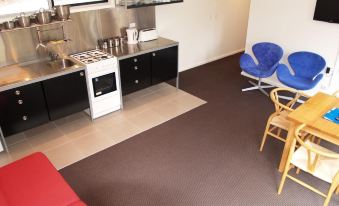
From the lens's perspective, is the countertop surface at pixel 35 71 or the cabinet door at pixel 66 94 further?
the cabinet door at pixel 66 94

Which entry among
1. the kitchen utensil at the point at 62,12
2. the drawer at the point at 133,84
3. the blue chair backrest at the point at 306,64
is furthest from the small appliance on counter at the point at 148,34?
the blue chair backrest at the point at 306,64

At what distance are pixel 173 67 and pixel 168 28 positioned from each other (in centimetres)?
77

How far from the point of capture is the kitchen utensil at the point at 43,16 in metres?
3.16

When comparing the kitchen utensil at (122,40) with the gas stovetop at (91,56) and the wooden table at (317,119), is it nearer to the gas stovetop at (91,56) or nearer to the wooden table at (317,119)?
the gas stovetop at (91,56)

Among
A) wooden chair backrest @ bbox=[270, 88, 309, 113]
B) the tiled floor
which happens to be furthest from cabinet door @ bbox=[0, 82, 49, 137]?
wooden chair backrest @ bbox=[270, 88, 309, 113]

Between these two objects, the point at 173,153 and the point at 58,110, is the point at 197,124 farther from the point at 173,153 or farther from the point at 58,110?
the point at 58,110

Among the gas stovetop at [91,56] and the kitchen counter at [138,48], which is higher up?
the kitchen counter at [138,48]

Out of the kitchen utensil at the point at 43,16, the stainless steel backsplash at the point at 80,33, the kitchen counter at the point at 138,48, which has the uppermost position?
the kitchen utensil at the point at 43,16

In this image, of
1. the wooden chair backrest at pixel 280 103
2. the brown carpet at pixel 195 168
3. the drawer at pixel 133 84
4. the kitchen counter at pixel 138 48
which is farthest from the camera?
the drawer at pixel 133 84

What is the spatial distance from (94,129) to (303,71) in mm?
3015

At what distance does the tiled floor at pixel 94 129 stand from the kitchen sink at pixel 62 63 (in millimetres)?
728

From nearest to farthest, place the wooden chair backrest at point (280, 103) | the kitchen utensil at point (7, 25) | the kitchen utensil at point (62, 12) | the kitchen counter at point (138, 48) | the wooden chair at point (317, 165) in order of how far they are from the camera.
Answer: the wooden chair at point (317, 165)
the wooden chair backrest at point (280, 103)
the kitchen utensil at point (7, 25)
the kitchen utensil at point (62, 12)
the kitchen counter at point (138, 48)

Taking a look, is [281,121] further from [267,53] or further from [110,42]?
[110,42]

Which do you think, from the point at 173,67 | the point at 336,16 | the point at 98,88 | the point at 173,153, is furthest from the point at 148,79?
the point at 336,16
